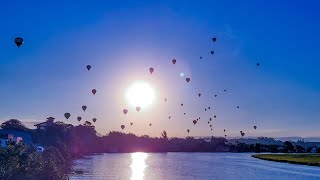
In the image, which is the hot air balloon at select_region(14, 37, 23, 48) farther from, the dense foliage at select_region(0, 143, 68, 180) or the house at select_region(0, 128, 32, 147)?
the house at select_region(0, 128, 32, 147)

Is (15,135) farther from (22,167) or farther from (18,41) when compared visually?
(22,167)

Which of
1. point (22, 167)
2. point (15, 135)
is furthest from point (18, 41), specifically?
point (15, 135)

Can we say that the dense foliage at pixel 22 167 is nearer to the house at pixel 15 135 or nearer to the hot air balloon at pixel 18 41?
the hot air balloon at pixel 18 41

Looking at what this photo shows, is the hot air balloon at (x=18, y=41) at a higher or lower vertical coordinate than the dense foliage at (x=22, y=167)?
higher

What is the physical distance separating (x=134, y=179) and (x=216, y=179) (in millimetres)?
16674

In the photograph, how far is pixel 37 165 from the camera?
5684cm

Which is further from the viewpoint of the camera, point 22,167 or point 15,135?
point 15,135

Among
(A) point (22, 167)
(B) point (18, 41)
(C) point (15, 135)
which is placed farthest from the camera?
(C) point (15, 135)

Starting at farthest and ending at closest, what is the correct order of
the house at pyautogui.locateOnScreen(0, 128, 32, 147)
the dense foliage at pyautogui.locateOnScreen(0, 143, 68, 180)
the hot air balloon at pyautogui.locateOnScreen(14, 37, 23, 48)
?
the house at pyautogui.locateOnScreen(0, 128, 32, 147), the hot air balloon at pyautogui.locateOnScreen(14, 37, 23, 48), the dense foliage at pyautogui.locateOnScreen(0, 143, 68, 180)

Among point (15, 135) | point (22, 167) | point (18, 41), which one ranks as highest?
point (18, 41)

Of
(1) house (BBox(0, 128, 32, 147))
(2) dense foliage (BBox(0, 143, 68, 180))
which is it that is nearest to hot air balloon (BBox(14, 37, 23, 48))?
(2) dense foliage (BBox(0, 143, 68, 180))

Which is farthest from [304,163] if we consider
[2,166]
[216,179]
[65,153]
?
[2,166]

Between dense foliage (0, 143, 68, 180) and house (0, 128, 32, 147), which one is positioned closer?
dense foliage (0, 143, 68, 180)

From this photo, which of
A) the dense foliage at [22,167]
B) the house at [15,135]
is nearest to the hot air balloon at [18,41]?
the dense foliage at [22,167]
